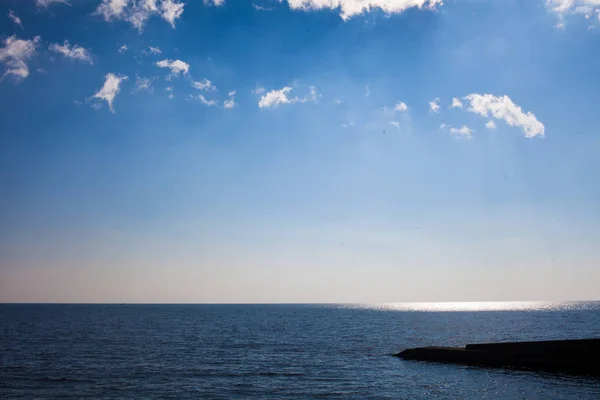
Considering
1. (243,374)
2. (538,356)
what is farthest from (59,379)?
(538,356)

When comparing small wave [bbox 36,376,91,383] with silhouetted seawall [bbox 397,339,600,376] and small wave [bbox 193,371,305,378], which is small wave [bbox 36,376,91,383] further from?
silhouetted seawall [bbox 397,339,600,376]

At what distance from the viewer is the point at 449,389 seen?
39.0m

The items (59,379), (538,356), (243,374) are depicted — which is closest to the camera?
(59,379)

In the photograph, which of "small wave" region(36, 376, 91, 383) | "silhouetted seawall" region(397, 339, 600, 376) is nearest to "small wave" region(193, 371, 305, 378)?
"small wave" region(36, 376, 91, 383)

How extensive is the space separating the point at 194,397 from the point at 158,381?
7823 mm

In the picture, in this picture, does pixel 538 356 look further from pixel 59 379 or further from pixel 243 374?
pixel 59 379

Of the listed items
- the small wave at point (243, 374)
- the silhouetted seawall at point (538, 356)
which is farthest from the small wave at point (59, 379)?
the silhouetted seawall at point (538, 356)

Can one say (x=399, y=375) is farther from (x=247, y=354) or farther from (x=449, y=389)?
(x=247, y=354)

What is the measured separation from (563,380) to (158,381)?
3718cm

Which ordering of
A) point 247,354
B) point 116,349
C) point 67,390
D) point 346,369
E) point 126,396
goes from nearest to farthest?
point 126,396 → point 67,390 → point 346,369 → point 247,354 → point 116,349

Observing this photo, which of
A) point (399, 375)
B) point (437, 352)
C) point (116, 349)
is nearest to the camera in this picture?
point (399, 375)

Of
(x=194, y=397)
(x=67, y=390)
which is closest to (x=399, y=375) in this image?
(x=194, y=397)

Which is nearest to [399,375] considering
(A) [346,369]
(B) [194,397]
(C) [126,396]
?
(A) [346,369]

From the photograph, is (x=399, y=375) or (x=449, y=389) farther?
(x=399, y=375)
